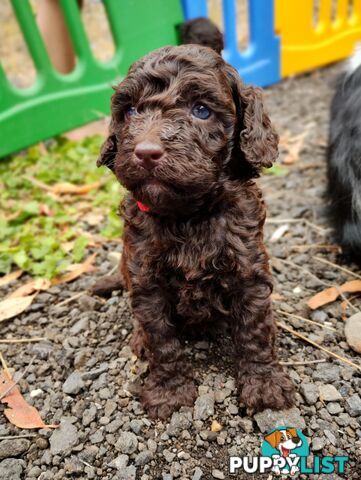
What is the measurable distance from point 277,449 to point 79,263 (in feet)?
6.94

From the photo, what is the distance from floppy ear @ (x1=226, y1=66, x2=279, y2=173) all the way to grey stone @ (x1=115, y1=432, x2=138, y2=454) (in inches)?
59.0

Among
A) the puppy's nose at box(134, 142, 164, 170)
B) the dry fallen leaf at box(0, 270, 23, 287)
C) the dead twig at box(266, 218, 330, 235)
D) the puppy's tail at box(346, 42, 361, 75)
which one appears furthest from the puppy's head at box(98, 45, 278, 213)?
the puppy's tail at box(346, 42, 361, 75)

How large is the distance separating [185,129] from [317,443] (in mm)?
1641

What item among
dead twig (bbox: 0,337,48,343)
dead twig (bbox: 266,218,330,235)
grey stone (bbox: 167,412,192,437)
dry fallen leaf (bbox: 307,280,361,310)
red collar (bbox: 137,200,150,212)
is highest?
red collar (bbox: 137,200,150,212)

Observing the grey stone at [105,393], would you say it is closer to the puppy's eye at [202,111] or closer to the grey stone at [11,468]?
the grey stone at [11,468]

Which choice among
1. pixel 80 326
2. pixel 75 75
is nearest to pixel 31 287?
pixel 80 326

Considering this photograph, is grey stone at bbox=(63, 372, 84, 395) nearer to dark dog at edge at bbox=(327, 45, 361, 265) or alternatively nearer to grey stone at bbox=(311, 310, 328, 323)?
grey stone at bbox=(311, 310, 328, 323)

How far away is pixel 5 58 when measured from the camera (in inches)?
380

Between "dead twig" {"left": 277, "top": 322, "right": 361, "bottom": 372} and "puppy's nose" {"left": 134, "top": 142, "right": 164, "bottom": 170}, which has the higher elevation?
"puppy's nose" {"left": 134, "top": 142, "right": 164, "bottom": 170}

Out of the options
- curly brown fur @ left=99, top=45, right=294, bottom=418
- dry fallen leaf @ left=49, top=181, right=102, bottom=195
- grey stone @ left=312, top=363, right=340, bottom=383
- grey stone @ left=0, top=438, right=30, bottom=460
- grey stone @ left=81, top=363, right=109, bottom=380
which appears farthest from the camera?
dry fallen leaf @ left=49, top=181, right=102, bottom=195

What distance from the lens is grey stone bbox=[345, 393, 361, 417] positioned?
2488mm

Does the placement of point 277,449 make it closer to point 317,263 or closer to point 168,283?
point 168,283

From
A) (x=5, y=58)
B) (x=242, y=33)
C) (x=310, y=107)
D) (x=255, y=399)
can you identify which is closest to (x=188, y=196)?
(x=255, y=399)

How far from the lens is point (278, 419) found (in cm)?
248
